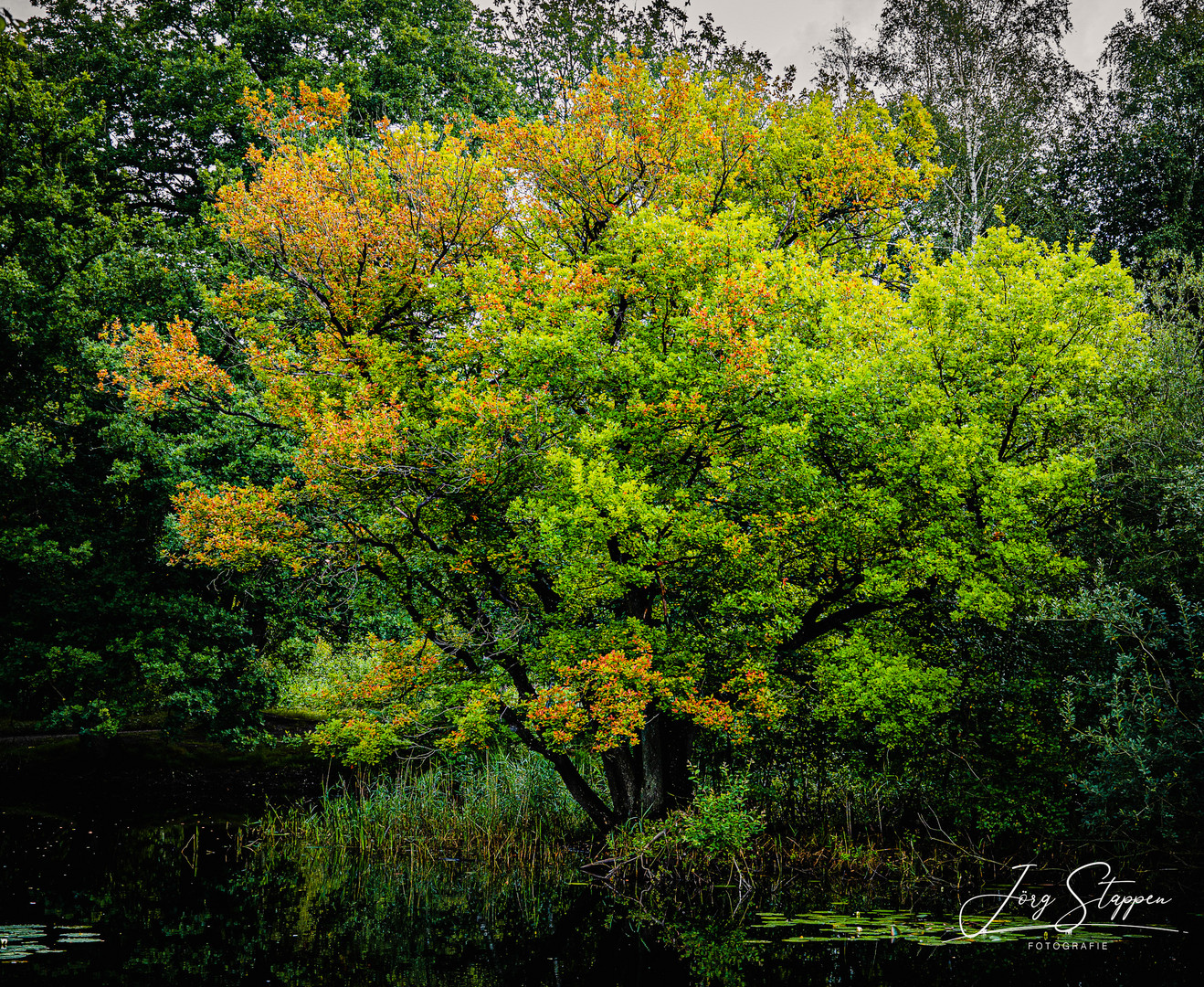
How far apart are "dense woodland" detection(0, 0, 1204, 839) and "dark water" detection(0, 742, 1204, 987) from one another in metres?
1.78

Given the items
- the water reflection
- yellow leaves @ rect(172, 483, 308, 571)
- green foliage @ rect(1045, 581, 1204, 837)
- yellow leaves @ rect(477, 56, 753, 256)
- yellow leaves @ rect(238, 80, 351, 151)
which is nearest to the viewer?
the water reflection

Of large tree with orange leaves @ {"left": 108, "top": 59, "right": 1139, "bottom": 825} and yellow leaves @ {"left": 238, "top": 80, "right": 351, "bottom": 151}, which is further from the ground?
yellow leaves @ {"left": 238, "top": 80, "right": 351, "bottom": 151}

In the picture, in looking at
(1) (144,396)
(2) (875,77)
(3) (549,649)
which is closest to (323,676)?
(1) (144,396)

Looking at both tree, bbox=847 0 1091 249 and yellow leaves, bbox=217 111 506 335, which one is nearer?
yellow leaves, bbox=217 111 506 335

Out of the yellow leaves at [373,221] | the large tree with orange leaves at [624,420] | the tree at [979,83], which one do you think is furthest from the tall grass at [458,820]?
the tree at [979,83]

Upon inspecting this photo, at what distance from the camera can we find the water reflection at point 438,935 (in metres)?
7.85

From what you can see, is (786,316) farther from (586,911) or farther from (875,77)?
(875,77)

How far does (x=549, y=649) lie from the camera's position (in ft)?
40.8

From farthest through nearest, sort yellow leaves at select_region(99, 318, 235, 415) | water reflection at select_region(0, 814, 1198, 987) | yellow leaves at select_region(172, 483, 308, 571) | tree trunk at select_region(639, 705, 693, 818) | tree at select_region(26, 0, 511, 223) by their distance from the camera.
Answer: tree at select_region(26, 0, 511, 223)
yellow leaves at select_region(99, 318, 235, 415)
tree trunk at select_region(639, 705, 693, 818)
yellow leaves at select_region(172, 483, 308, 571)
water reflection at select_region(0, 814, 1198, 987)

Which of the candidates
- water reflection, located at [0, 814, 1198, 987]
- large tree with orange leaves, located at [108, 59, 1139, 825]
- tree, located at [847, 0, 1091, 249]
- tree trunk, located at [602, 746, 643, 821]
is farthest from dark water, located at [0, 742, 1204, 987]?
tree, located at [847, 0, 1091, 249]

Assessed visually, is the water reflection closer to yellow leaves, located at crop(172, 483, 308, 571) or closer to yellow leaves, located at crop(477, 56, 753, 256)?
yellow leaves, located at crop(172, 483, 308, 571)

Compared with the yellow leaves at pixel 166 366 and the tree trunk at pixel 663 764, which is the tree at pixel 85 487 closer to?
the yellow leaves at pixel 166 366

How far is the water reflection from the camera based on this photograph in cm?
785

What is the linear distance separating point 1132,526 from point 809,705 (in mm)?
5253
